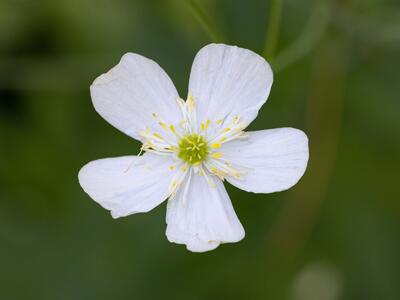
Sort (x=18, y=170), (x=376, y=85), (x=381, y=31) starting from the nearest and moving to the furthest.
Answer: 1. (x=381, y=31)
2. (x=376, y=85)
3. (x=18, y=170)

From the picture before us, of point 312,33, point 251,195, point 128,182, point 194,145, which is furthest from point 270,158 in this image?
Answer: point 251,195

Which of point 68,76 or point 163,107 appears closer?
point 163,107

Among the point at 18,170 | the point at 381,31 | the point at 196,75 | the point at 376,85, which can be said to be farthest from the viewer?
the point at 18,170

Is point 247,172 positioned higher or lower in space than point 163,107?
lower

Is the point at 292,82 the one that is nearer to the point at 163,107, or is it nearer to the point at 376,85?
the point at 376,85

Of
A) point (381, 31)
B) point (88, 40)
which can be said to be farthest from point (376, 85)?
point (88, 40)

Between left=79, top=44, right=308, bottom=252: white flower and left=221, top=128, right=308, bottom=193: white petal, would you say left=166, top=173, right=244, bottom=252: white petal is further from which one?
left=221, top=128, right=308, bottom=193: white petal

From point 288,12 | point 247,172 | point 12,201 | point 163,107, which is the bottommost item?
point 12,201
